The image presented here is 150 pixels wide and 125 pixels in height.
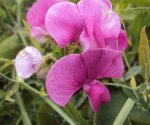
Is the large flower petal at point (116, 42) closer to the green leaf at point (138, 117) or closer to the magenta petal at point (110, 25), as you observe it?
the magenta petal at point (110, 25)

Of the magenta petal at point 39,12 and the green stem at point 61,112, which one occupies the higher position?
the magenta petal at point 39,12

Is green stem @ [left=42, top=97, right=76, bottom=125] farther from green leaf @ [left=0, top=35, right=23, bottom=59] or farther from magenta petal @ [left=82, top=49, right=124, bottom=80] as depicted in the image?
green leaf @ [left=0, top=35, right=23, bottom=59]

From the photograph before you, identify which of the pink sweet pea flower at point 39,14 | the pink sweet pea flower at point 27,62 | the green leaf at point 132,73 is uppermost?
the pink sweet pea flower at point 39,14

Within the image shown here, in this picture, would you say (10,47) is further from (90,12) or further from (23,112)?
(90,12)

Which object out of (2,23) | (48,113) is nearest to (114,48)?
(48,113)

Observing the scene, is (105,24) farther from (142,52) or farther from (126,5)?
(126,5)

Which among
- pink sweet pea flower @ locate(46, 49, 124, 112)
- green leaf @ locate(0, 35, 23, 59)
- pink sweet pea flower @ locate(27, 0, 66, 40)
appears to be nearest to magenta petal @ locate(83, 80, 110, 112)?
pink sweet pea flower @ locate(46, 49, 124, 112)

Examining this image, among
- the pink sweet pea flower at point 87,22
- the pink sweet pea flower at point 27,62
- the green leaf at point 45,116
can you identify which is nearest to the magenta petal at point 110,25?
the pink sweet pea flower at point 87,22
